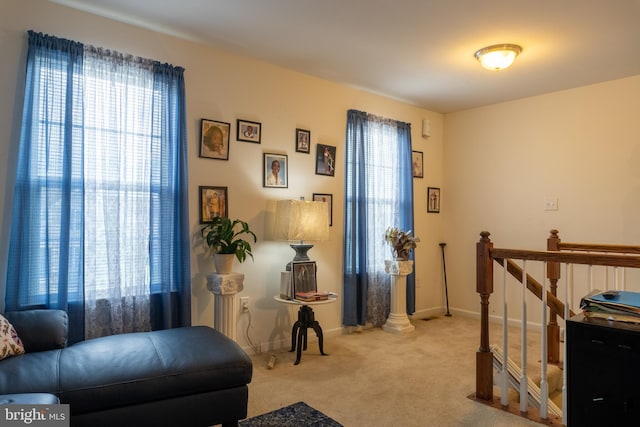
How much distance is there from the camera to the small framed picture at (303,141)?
3.91 metres

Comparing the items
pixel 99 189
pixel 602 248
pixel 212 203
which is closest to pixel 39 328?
pixel 99 189

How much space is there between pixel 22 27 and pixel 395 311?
3804 millimetres

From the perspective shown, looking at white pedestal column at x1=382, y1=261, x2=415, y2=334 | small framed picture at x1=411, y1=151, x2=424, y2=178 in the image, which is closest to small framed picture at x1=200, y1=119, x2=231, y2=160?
white pedestal column at x1=382, y1=261, x2=415, y2=334

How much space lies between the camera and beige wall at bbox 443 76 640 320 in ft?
13.0

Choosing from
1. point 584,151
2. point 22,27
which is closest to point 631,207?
point 584,151

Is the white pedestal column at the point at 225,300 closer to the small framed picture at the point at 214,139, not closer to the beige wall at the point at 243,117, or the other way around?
the beige wall at the point at 243,117

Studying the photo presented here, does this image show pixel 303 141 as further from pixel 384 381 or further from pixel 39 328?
pixel 39 328

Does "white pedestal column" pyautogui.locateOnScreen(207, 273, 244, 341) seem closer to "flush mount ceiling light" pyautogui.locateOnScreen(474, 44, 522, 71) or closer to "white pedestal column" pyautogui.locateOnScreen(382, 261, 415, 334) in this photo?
"white pedestal column" pyautogui.locateOnScreen(382, 261, 415, 334)

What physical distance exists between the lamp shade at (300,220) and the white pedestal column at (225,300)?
1.84 feet

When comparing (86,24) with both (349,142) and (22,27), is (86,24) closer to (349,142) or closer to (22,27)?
(22,27)

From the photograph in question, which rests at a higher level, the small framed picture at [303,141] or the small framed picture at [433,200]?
the small framed picture at [303,141]

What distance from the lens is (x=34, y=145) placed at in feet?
8.33

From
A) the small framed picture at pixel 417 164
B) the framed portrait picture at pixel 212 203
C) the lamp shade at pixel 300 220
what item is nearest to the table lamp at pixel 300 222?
the lamp shade at pixel 300 220

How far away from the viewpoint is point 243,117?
3.55 meters
